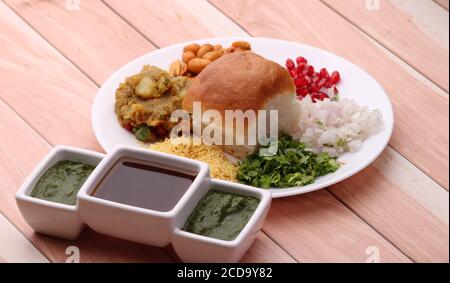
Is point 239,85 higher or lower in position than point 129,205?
higher

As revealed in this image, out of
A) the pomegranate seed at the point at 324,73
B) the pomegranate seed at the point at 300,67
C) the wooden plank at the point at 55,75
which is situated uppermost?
the pomegranate seed at the point at 324,73

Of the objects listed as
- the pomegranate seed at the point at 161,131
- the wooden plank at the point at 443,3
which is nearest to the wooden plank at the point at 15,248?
the pomegranate seed at the point at 161,131

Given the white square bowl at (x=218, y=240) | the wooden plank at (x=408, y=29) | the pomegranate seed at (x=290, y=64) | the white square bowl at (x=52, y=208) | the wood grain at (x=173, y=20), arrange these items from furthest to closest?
the wood grain at (x=173, y=20), the wooden plank at (x=408, y=29), the pomegranate seed at (x=290, y=64), the white square bowl at (x=52, y=208), the white square bowl at (x=218, y=240)

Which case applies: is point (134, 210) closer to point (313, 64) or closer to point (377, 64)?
point (313, 64)

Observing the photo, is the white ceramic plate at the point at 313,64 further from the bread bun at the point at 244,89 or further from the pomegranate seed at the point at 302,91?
the bread bun at the point at 244,89

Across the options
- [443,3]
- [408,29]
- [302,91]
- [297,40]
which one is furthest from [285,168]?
[443,3]

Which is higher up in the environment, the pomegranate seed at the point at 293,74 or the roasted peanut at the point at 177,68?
the pomegranate seed at the point at 293,74
